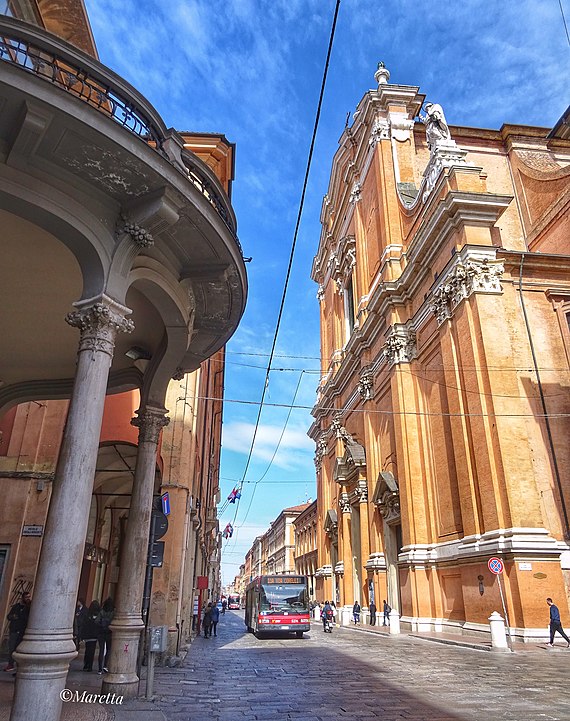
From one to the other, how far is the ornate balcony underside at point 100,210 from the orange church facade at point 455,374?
35.3 ft

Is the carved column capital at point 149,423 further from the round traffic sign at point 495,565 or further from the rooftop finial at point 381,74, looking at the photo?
the rooftop finial at point 381,74

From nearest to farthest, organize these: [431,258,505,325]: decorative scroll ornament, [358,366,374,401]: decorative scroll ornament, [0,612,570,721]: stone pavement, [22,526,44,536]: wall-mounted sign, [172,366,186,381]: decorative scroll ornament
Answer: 1. [0,612,570,721]: stone pavement
2. [172,366,186,381]: decorative scroll ornament
3. [22,526,44,536]: wall-mounted sign
4. [431,258,505,325]: decorative scroll ornament
5. [358,366,374,401]: decorative scroll ornament

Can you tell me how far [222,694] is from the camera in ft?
25.1

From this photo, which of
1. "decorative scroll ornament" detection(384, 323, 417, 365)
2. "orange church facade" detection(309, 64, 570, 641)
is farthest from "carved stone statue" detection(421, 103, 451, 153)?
"decorative scroll ornament" detection(384, 323, 417, 365)

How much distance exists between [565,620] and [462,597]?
3656mm

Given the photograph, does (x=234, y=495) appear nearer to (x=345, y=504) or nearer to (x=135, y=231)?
(x=345, y=504)

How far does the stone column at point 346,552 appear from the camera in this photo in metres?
29.7

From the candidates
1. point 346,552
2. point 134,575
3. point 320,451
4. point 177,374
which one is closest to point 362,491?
point 346,552

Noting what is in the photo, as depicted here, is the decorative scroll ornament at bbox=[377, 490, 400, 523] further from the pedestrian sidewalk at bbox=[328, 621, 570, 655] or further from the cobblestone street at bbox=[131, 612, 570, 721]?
the cobblestone street at bbox=[131, 612, 570, 721]

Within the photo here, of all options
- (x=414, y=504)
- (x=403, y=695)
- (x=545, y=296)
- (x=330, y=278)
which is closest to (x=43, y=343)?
(x=403, y=695)

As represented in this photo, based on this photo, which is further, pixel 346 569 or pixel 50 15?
pixel 346 569

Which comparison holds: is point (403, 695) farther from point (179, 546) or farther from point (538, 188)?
point (538, 188)

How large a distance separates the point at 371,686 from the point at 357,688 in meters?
0.29

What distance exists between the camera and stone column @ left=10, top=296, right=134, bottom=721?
4.48 m
